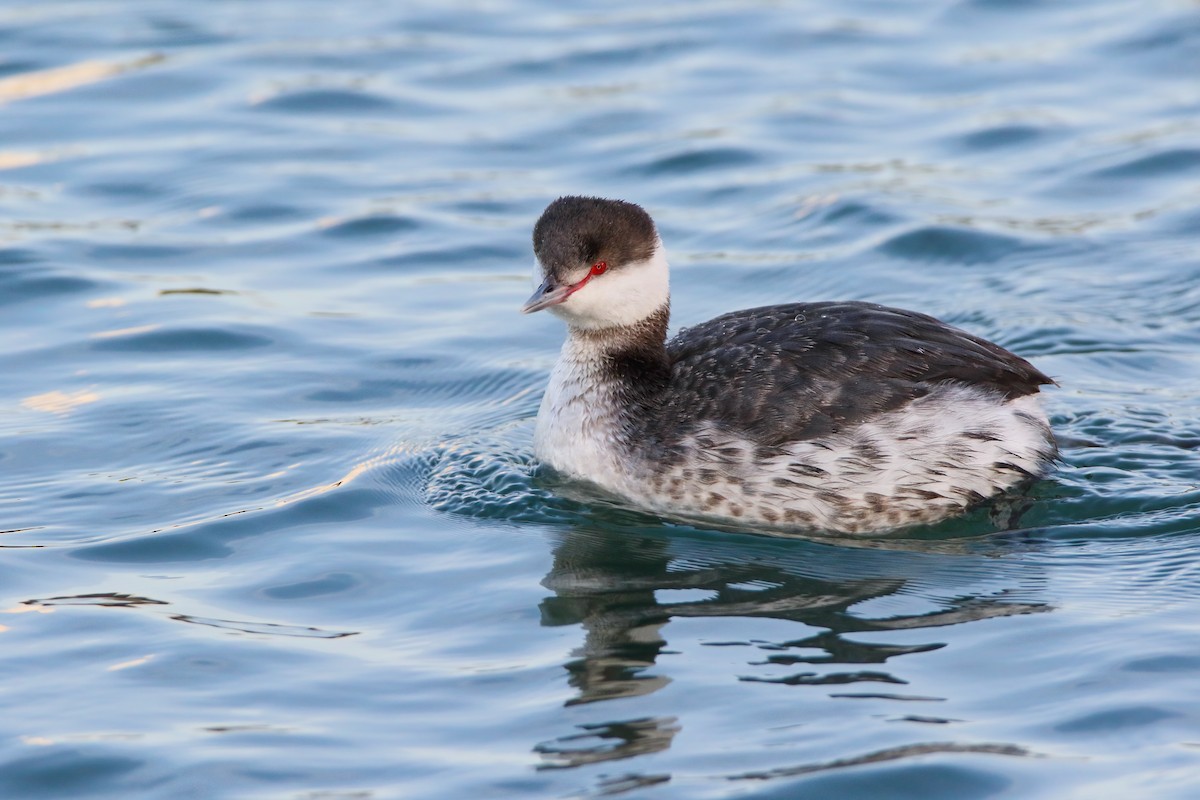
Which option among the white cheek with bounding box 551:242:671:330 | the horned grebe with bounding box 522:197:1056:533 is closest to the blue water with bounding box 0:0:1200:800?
the horned grebe with bounding box 522:197:1056:533

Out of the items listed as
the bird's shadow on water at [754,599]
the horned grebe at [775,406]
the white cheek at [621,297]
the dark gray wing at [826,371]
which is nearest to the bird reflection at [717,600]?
the bird's shadow on water at [754,599]

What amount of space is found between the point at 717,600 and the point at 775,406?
3.86 feet

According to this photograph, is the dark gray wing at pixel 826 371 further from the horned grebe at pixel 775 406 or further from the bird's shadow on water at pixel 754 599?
the bird's shadow on water at pixel 754 599

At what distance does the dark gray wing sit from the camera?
8148 millimetres

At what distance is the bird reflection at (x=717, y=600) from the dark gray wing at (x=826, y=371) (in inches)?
24.2

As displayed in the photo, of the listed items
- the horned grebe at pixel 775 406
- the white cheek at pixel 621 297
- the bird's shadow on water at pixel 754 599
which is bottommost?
the bird's shadow on water at pixel 754 599

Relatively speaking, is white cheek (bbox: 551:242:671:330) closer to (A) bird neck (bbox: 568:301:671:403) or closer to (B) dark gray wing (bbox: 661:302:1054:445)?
(A) bird neck (bbox: 568:301:671:403)

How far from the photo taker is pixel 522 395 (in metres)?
10.3

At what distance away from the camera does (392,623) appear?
7340mm

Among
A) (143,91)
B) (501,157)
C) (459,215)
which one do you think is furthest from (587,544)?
(143,91)

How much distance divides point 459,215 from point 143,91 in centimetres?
420

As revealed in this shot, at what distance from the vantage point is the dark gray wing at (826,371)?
815cm

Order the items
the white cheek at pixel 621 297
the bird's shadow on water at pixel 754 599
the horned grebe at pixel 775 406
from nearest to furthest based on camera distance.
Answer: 1. the bird's shadow on water at pixel 754 599
2. the horned grebe at pixel 775 406
3. the white cheek at pixel 621 297

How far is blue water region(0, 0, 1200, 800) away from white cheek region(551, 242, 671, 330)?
35.9 inches
